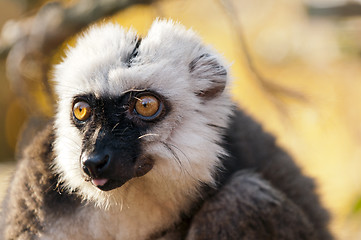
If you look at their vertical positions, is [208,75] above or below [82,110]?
above

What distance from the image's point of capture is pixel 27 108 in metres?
5.19

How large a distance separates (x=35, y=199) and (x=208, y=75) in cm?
161

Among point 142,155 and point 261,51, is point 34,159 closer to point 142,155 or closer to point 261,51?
point 142,155

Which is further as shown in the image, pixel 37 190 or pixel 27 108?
pixel 27 108

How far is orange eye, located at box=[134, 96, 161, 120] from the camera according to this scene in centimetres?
300

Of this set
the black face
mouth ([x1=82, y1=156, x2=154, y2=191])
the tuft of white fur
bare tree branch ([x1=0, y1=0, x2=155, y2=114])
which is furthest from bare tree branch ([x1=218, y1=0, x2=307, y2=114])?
mouth ([x1=82, y1=156, x2=154, y2=191])

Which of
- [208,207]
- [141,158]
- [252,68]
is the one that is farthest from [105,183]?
[252,68]

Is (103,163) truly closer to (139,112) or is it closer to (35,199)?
(139,112)

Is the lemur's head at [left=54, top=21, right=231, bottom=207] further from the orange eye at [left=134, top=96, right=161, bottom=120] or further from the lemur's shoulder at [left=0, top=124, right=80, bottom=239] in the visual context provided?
the lemur's shoulder at [left=0, top=124, right=80, bottom=239]

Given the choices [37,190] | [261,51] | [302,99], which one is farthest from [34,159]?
[261,51]

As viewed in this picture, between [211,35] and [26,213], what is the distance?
7.21 metres

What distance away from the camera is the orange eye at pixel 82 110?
3.08 metres

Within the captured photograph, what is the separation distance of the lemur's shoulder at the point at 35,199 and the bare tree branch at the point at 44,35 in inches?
65.2

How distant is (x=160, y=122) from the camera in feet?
10.1
